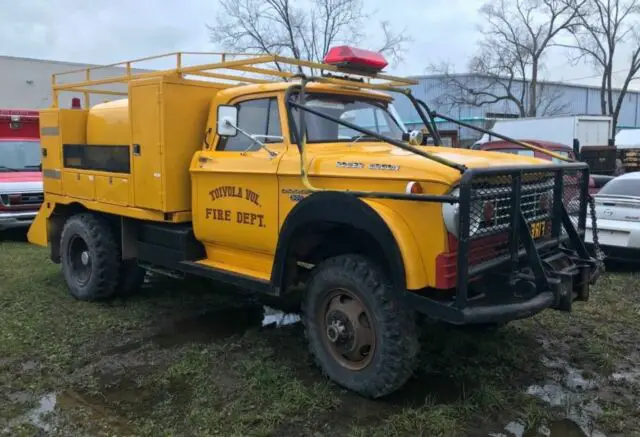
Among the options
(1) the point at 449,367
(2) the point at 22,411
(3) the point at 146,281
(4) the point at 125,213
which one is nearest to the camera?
(2) the point at 22,411

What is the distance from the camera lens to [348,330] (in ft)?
14.4

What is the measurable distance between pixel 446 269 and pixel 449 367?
137cm

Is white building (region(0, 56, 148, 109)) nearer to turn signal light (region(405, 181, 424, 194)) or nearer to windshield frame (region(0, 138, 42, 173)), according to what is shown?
windshield frame (region(0, 138, 42, 173))

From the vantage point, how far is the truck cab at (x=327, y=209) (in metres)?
3.93

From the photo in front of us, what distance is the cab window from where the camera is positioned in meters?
5.19

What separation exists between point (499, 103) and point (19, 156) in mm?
40593

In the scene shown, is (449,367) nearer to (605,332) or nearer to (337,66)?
(605,332)

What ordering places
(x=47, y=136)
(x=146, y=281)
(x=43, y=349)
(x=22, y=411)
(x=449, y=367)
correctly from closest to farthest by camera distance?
(x=22, y=411) → (x=449, y=367) → (x=43, y=349) → (x=47, y=136) → (x=146, y=281)

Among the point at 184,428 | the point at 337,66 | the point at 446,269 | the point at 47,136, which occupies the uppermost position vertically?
the point at 337,66

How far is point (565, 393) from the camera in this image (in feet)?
14.5

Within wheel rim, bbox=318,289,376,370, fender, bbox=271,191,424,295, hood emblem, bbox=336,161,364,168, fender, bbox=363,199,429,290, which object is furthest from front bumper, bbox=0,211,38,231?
fender, bbox=363,199,429,290

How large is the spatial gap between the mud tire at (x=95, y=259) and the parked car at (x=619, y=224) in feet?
18.7

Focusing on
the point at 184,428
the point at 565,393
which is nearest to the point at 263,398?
the point at 184,428

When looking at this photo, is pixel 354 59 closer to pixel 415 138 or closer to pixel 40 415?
pixel 415 138
